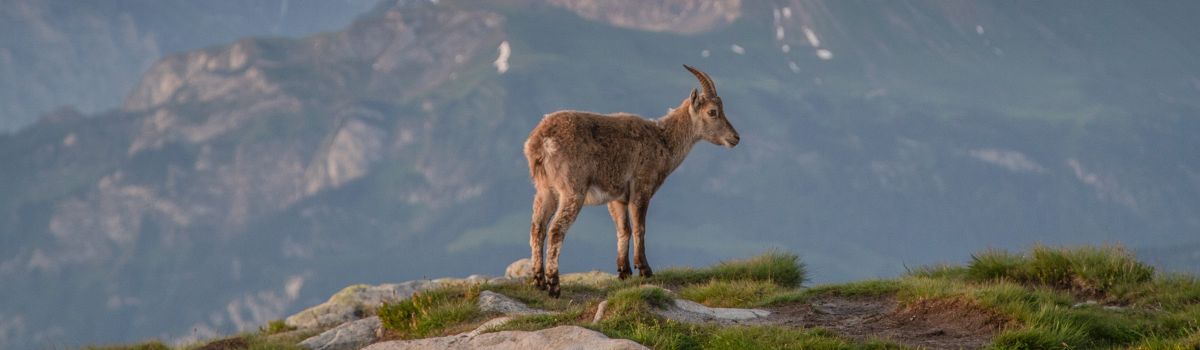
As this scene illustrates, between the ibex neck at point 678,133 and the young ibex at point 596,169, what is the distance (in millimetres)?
24

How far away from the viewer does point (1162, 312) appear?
15.4 meters

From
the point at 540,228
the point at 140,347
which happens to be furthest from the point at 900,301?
the point at 140,347

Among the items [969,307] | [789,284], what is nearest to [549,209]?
[789,284]

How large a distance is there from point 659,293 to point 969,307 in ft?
12.5

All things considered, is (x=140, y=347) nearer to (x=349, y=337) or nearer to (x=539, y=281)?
Result: (x=349, y=337)

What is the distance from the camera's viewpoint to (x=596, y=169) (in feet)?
64.7

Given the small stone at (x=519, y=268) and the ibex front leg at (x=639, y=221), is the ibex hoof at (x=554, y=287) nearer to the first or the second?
the ibex front leg at (x=639, y=221)

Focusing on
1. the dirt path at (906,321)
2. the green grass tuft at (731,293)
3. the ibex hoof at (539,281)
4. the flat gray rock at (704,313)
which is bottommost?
the dirt path at (906,321)

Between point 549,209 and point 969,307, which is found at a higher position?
point 549,209

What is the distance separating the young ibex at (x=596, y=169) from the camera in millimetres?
19281

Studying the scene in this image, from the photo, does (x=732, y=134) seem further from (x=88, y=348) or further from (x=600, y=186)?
(x=88, y=348)

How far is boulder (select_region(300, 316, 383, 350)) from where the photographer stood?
18614 mm

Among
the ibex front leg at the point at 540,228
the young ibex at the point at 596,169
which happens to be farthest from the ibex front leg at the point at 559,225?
the ibex front leg at the point at 540,228

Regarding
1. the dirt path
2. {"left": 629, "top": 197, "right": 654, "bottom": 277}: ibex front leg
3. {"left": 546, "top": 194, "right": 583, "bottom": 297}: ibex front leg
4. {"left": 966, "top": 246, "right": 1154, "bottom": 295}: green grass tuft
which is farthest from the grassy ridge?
{"left": 629, "top": 197, "right": 654, "bottom": 277}: ibex front leg
